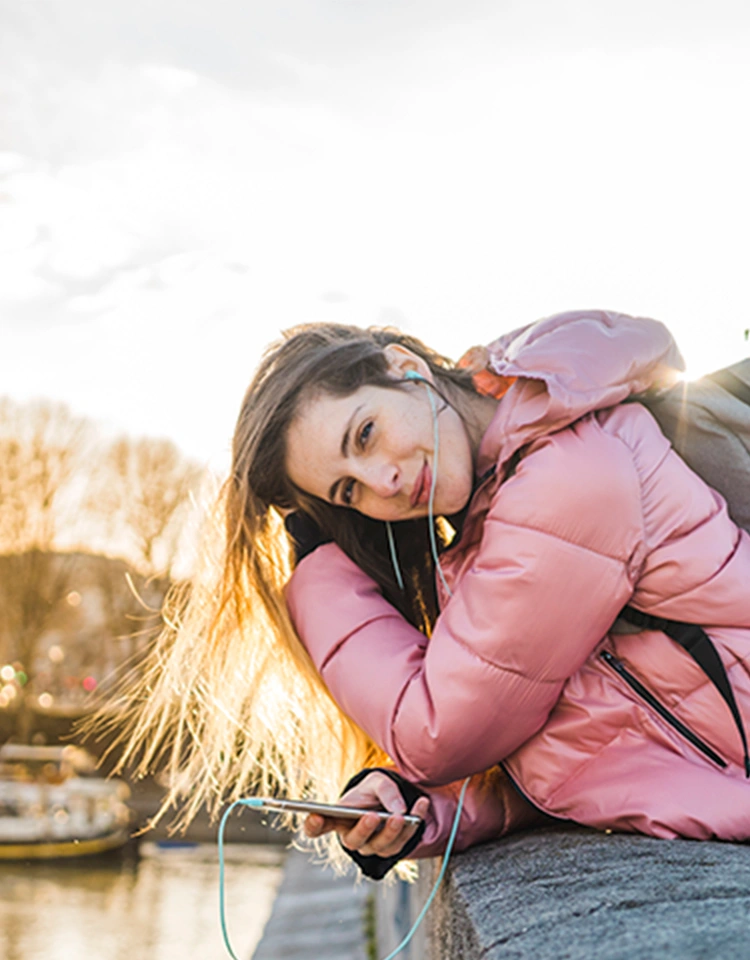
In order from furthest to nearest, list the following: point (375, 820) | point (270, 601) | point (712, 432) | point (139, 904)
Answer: point (139, 904)
point (270, 601)
point (712, 432)
point (375, 820)

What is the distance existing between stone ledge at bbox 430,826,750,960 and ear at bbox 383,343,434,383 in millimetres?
1023

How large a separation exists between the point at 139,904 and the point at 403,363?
3080cm

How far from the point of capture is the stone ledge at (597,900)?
1.13 metres

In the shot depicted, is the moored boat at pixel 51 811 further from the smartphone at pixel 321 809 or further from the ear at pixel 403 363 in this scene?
the smartphone at pixel 321 809

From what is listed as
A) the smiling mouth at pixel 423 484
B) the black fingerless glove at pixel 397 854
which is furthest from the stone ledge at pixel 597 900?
the smiling mouth at pixel 423 484

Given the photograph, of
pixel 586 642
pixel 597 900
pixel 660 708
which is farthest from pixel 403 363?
pixel 597 900

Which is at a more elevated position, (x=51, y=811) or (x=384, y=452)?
(x=384, y=452)

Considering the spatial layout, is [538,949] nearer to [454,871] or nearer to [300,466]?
[454,871]

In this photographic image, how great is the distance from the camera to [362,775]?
219cm

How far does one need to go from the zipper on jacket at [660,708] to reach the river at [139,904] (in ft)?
76.5

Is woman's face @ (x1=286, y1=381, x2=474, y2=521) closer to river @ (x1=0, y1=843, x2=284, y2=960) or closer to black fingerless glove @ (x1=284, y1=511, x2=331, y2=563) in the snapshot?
black fingerless glove @ (x1=284, y1=511, x2=331, y2=563)

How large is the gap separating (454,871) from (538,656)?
1.54 feet

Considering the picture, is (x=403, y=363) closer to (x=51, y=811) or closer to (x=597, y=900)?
(x=597, y=900)

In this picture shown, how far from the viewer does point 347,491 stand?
241 cm
